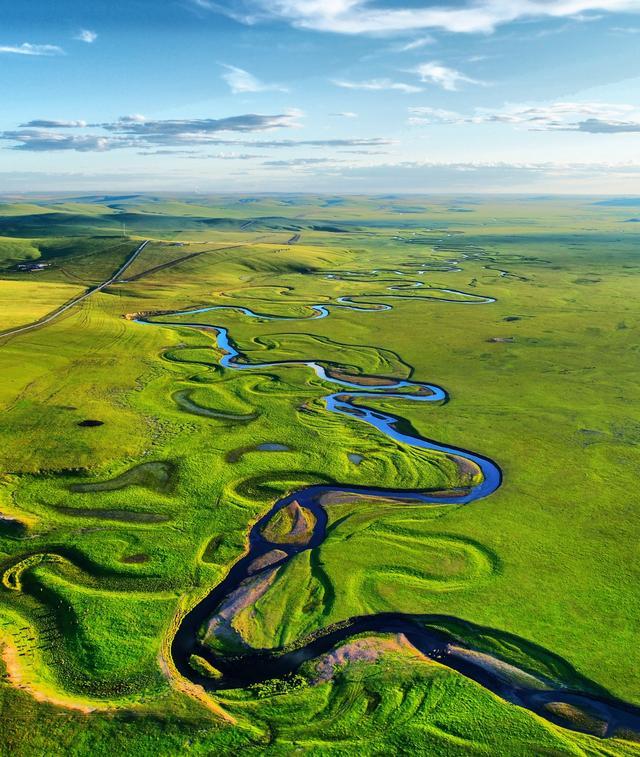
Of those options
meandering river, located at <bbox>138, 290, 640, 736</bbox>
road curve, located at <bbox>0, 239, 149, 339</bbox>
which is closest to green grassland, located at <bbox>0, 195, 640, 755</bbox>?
meandering river, located at <bbox>138, 290, 640, 736</bbox>

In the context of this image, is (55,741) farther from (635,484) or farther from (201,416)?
(635,484)

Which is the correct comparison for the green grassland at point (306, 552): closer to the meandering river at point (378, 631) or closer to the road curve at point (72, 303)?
the meandering river at point (378, 631)

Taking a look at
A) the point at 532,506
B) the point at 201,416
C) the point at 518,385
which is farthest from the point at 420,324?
the point at 532,506

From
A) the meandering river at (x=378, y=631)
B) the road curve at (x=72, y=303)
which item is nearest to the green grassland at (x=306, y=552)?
the meandering river at (x=378, y=631)

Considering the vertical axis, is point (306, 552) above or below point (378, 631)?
above

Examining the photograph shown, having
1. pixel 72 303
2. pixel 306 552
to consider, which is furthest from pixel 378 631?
pixel 72 303

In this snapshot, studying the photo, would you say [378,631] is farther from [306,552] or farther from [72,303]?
[72,303]

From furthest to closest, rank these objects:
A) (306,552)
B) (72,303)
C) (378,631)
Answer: (72,303) → (306,552) → (378,631)

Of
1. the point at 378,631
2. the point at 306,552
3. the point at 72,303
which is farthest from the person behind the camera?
the point at 72,303
